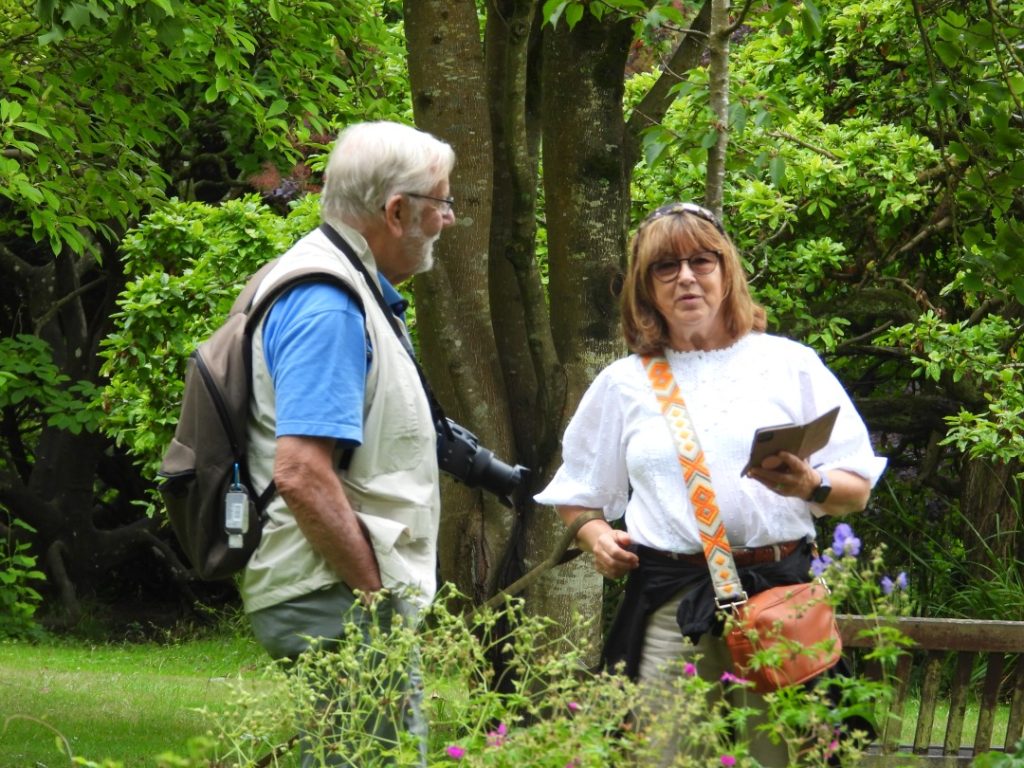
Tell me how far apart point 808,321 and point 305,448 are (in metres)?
6.13

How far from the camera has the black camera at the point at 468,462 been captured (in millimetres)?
3461

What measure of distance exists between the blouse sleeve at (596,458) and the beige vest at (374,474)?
36cm

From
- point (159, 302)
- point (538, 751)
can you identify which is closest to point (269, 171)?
point (159, 302)

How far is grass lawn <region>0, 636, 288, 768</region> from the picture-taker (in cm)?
691

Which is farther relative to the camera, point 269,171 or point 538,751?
point 269,171

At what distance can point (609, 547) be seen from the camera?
125 inches

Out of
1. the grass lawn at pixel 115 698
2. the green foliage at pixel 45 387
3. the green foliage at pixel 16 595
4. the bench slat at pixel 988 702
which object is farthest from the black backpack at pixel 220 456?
the green foliage at pixel 45 387

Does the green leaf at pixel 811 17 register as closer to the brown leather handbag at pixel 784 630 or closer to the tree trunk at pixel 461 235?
the tree trunk at pixel 461 235

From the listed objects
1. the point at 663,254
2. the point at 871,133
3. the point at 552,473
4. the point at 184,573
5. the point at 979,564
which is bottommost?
the point at 184,573

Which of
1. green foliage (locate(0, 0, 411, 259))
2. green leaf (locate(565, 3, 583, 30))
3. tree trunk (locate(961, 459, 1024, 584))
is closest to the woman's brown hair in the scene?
green leaf (locate(565, 3, 583, 30))

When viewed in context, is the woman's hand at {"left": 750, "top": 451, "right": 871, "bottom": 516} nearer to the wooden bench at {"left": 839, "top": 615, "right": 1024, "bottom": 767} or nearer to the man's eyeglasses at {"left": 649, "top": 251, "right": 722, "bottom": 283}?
the man's eyeglasses at {"left": 649, "top": 251, "right": 722, "bottom": 283}

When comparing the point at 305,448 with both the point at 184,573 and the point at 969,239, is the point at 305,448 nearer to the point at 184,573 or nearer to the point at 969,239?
the point at 969,239

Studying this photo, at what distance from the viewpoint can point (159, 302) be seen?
26.6 feet

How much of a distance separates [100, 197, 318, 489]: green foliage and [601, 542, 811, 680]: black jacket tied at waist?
16.2 ft
